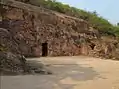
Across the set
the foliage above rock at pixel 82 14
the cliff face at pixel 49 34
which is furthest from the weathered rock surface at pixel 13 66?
the foliage above rock at pixel 82 14

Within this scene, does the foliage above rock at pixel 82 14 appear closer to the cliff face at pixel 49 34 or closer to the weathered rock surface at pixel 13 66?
the cliff face at pixel 49 34

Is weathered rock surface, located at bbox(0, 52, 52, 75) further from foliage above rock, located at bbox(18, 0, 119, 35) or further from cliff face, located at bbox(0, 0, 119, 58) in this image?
foliage above rock, located at bbox(18, 0, 119, 35)

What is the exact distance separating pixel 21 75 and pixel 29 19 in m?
8.91

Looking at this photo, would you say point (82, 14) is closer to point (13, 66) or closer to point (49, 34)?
point (49, 34)

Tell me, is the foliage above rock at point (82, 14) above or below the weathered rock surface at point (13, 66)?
above

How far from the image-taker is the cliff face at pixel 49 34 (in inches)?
645

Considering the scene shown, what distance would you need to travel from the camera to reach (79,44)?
21.0 meters

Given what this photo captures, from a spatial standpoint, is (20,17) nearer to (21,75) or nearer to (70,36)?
(70,36)

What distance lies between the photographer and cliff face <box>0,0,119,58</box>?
16.4 metres

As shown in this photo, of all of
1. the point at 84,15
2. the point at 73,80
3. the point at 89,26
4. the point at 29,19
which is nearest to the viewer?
the point at 73,80

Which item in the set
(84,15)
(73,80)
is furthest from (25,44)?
(84,15)

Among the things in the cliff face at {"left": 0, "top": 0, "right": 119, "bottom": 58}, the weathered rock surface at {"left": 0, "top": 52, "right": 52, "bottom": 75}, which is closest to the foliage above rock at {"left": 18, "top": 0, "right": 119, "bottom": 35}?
the cliff face at {"left": 0, "top": 0, "right": 119, "bottom": 58}

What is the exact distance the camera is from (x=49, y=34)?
18891 mm

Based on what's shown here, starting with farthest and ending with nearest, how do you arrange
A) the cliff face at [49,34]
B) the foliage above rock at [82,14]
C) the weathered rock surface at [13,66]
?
the foliage above rock at [82,14] < the cliff face at [49,34] < the weathered rock surface at [13,66]
